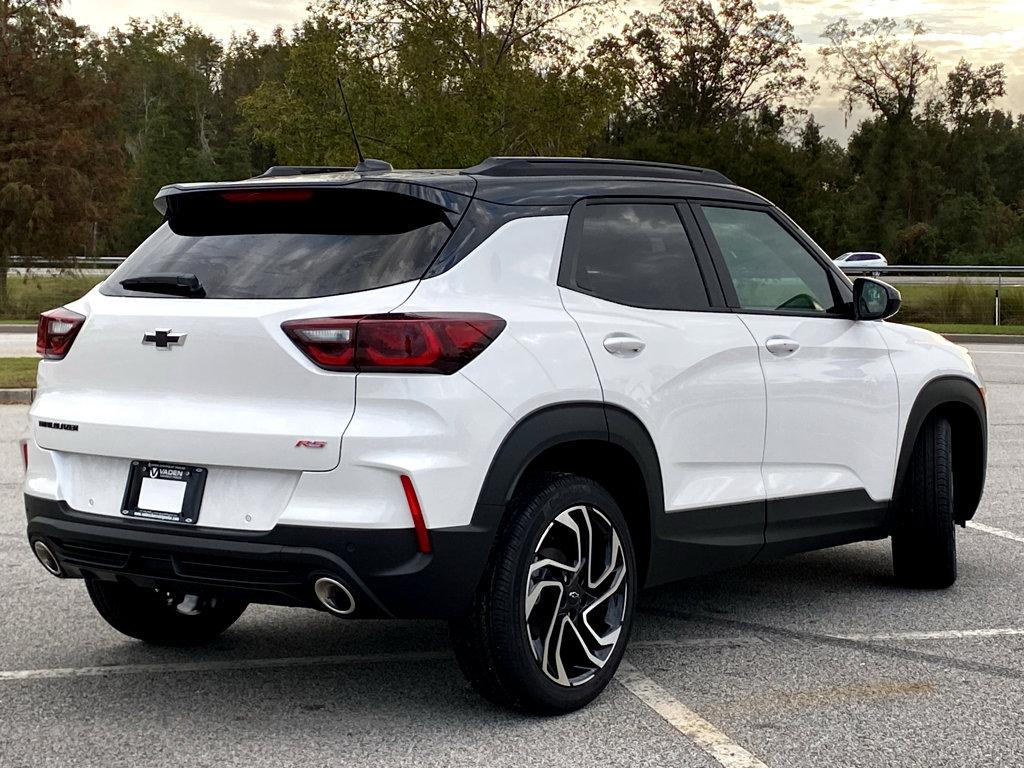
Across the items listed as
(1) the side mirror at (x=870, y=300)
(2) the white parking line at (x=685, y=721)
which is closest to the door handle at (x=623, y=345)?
(2) the white parking line at (x=685, y=721)

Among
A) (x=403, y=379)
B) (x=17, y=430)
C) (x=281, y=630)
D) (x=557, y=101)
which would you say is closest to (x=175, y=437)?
(x=403, y=379)

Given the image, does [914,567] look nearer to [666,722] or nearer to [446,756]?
[666,722]

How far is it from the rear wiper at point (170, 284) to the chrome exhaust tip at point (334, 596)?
100 centimetres

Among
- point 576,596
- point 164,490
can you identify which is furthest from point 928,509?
point 164,490

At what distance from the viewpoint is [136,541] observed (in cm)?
437

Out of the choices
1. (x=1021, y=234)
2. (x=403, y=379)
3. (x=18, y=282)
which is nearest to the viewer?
(x=403, y=379)

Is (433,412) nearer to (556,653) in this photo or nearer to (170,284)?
(556,653)

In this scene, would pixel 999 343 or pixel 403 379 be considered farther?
pixel 999 343

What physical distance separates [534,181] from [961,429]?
2950 millimetres

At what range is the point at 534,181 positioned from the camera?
4867 mm

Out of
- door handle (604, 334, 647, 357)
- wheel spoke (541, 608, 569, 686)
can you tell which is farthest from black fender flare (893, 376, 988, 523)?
wheel spoke (541, 608, 569, 686)

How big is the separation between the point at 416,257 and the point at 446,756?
1473 millimetres

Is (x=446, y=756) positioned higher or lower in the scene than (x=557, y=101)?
lower

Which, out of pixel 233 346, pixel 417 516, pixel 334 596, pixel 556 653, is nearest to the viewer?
pixel 417 516
